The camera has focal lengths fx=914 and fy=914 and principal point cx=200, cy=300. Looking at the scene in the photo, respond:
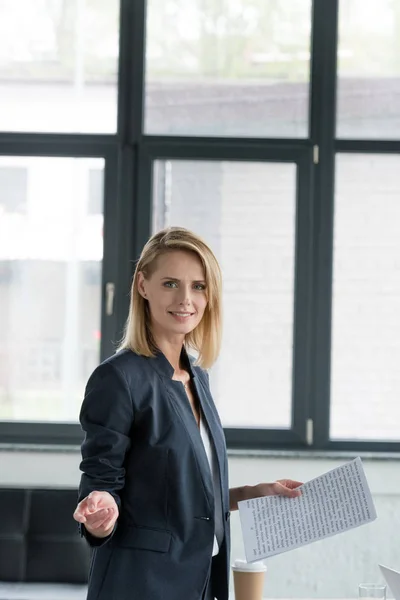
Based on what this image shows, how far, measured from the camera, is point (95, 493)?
1527 millimetres

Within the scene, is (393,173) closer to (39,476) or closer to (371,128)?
(371,128)

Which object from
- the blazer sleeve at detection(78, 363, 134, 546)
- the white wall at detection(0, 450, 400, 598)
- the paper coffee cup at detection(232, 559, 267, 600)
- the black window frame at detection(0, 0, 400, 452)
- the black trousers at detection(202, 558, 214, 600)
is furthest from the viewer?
the black window frame at detection(0, 0, 400, 452)

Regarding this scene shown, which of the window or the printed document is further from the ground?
the window

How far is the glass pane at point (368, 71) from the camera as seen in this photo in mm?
3736

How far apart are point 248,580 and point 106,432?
55 cm

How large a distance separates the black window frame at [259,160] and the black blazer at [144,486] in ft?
6.67

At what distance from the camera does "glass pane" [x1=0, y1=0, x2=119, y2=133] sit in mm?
3742

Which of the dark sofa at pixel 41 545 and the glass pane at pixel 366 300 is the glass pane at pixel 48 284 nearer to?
the dark sofa at pixel 41 545

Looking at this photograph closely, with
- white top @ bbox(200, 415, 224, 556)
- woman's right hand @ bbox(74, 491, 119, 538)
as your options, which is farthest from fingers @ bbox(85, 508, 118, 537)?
white top @ bbox(200, 415, 224, 556)

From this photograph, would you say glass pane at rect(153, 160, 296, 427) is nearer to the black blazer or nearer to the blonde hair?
the blonde hair

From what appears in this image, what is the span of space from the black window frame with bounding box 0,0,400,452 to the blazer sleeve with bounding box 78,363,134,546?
2.06 meters

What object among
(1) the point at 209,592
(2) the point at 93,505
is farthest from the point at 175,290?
(1) the point at 209,592

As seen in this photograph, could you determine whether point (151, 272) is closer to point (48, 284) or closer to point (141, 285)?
point (141, 285)

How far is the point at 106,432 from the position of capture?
1.59 meters
